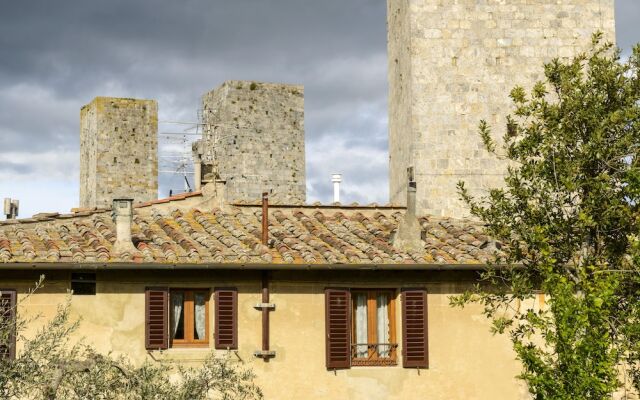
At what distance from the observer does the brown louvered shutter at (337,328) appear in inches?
627

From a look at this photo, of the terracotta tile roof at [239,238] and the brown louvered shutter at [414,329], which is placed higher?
the terracotta tile roof at [239,238]

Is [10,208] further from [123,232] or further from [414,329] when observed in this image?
[414,329]

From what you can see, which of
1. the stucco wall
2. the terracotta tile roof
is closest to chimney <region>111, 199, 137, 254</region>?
the terracotta tile roof

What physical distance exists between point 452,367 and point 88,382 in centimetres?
754

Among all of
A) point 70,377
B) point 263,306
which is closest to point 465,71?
point 263,306

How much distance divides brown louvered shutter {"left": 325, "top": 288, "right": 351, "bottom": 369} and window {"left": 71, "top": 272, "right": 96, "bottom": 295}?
328 centimetres

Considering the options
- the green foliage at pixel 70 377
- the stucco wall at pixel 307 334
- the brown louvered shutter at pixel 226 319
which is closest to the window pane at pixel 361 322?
the stucco wall at pixel 307 334

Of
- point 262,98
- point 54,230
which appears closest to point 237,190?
point 262,98

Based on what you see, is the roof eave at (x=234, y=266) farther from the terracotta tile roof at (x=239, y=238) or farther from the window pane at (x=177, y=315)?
the window pane at (x=177, y=315)

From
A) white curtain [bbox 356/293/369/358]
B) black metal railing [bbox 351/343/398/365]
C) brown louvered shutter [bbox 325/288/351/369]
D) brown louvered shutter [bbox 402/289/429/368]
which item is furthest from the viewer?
white curtain [bbox 356/293/369/358]

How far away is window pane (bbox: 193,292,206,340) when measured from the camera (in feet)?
52.2

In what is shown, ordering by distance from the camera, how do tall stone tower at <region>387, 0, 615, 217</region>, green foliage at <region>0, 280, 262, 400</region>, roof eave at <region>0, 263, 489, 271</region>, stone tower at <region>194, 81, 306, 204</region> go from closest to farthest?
green foliage at <region>0, 280, 262, 400</region>
roof eave at <region>0, 263, 489, 271</region>
tall stone tower at <region>387, 0, 615, 217</region>
stone tower at <region>194, 81, 306, 204</region>

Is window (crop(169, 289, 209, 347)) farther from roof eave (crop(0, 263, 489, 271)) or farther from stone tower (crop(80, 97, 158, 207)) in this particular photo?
stone tower (crop(80, 97, 158, 207))

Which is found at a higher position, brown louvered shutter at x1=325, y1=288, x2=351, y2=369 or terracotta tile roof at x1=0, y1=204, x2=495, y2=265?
terracotta tile roof at x1=0, y1=204, x2=495, y2=265
